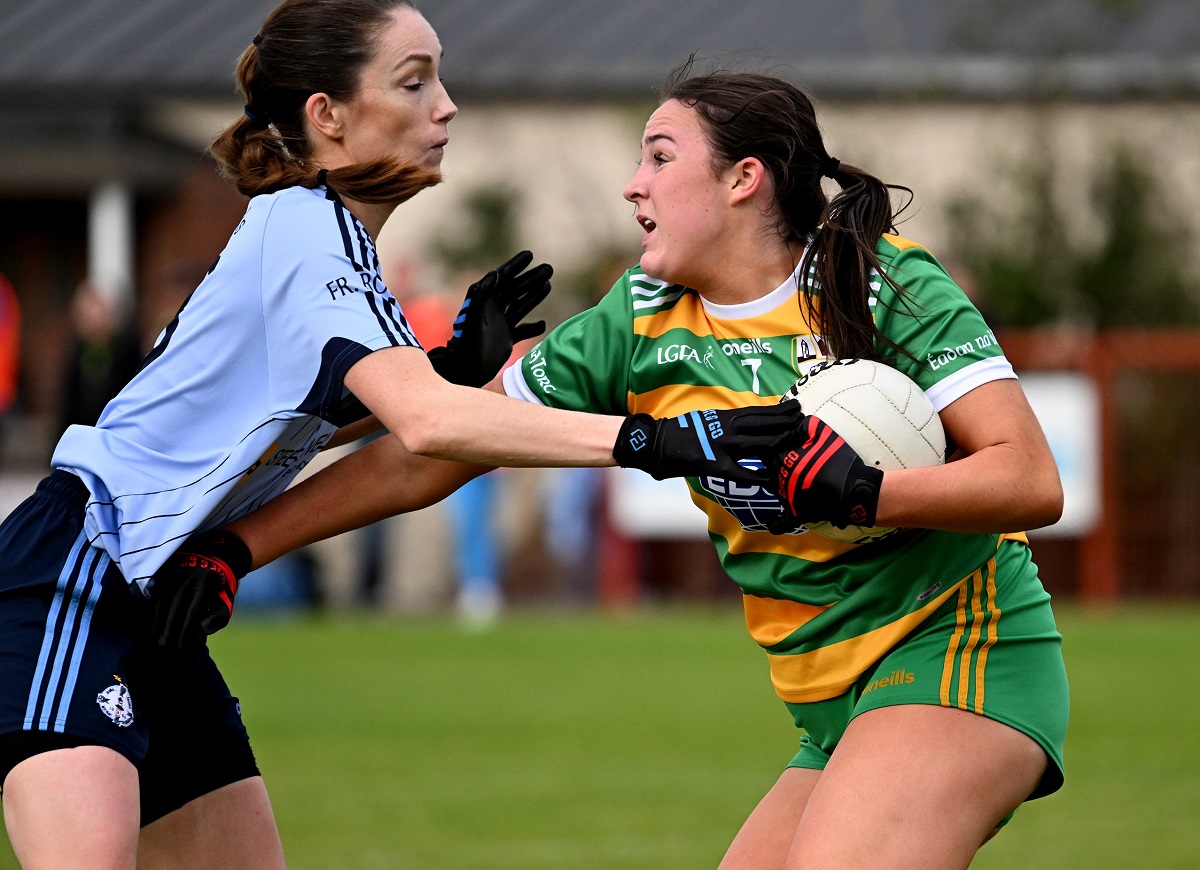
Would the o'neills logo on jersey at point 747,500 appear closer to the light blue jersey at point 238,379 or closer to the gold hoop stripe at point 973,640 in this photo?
the gold hoop stripe at point 973,640

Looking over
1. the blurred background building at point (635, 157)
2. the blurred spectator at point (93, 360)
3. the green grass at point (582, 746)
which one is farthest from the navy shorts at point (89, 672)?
the blurred background building at point (635, 157)

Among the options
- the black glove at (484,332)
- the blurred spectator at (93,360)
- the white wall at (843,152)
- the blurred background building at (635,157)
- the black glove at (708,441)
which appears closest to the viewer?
the black glove at (708,441)

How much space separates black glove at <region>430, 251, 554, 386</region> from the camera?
3.70 metres

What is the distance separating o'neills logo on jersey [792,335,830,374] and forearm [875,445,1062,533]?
1.23 ft

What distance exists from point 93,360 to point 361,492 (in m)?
9.02

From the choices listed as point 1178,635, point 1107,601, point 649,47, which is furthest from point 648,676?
point 649,47

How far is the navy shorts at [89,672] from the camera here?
3023 mm

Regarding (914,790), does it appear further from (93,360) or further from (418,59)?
(93,360)

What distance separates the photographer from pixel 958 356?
10.4ft

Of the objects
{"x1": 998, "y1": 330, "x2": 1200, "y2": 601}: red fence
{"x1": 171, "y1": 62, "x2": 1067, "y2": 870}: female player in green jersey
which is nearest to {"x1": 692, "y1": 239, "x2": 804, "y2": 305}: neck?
{"x1": 171, "y1": 62, "x2": 1067, "y2": 870}: female player in green jersey

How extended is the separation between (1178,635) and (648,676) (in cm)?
402

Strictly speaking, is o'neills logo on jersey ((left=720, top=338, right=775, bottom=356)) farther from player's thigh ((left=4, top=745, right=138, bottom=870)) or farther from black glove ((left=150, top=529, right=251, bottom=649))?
player's thigh ((left=4, top=745, right=138, bottom=870))

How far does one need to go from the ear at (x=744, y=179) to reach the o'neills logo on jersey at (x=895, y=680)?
982 mm

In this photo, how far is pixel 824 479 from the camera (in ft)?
9.68
